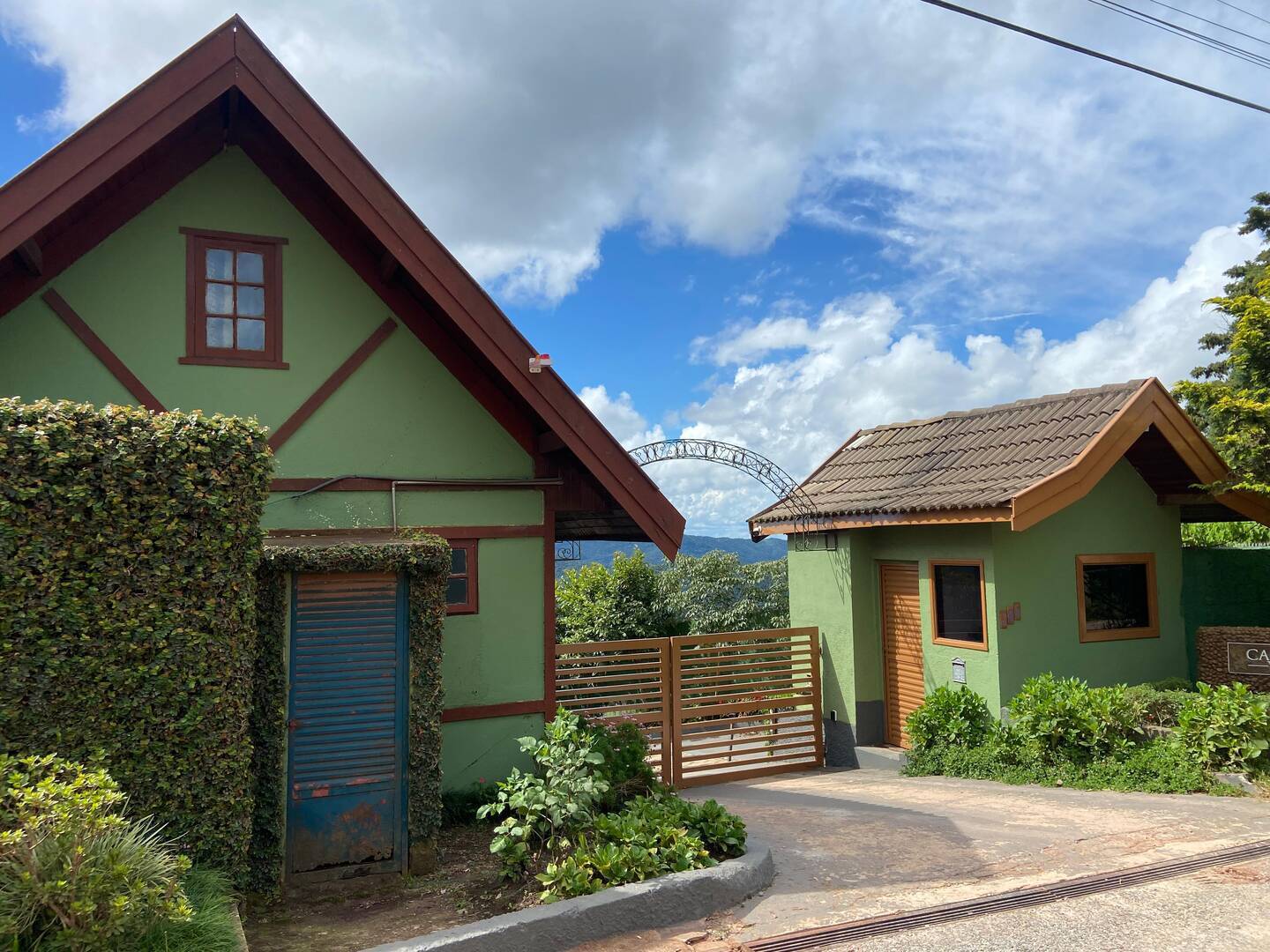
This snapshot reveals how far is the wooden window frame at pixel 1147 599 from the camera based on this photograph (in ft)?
39.1

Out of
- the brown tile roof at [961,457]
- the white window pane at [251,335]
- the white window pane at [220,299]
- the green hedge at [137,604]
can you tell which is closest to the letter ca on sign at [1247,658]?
the brown tile roof at [961,457]

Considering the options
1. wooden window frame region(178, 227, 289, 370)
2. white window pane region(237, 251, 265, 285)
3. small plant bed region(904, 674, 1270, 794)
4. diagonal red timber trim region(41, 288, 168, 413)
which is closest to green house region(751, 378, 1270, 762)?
small plant bed region(904, 674, 1270, 794)

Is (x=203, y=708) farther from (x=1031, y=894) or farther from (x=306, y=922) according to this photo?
(x=1031, y=894)

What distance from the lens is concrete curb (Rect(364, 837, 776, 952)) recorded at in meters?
5.16

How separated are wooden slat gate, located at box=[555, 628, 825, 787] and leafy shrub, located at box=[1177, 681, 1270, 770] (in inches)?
176

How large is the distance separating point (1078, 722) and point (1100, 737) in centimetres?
26

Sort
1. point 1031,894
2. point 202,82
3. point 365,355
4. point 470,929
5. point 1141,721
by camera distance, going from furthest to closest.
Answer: point 1141,721
point 365,355
point 202,82
point 1031,894
point 470,929

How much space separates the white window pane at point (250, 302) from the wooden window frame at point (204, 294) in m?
0.06

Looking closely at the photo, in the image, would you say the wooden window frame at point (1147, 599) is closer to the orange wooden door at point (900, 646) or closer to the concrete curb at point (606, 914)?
the orange wooden door at point (900, 646)

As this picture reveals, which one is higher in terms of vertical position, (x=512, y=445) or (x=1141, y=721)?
(x=512, y=445)

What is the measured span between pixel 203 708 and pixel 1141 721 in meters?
9.85

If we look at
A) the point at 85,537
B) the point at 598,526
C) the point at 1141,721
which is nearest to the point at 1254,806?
the point at 1141,721

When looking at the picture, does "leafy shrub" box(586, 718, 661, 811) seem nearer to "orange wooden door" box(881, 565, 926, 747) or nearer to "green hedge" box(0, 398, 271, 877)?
"green hedge" box(0, 398, 271, 877)

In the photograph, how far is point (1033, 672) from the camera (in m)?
11.5
